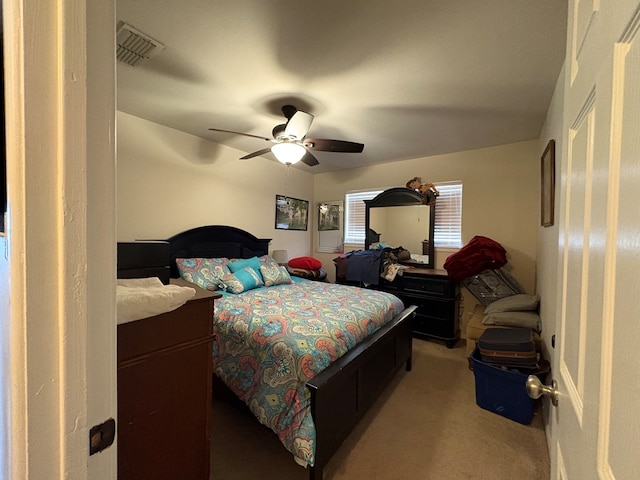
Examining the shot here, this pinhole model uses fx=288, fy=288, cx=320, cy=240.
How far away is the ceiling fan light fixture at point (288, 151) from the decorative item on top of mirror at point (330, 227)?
2.26 meters

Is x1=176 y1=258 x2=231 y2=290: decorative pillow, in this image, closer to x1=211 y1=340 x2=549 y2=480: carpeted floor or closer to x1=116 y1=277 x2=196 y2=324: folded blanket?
x1=211 y1=340 x2=549 y2=480: carpeted floor

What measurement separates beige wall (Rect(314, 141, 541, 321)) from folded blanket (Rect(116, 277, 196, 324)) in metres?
3.55

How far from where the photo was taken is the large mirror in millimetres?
3949

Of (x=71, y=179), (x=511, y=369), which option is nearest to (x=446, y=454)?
(x=511, y=369)

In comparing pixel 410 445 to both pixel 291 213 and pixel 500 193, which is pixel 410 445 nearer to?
pixel 500 193

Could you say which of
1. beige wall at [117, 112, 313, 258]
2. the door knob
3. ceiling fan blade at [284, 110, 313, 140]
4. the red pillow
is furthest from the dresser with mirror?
the door knob

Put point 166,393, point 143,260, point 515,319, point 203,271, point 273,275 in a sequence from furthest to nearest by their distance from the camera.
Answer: point 273,275 < point 203,271 < point 515,319 < point 143,260 < point 166,393

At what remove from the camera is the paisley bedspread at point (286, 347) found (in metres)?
1.51

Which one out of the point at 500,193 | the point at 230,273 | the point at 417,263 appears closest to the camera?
the point at 230,273

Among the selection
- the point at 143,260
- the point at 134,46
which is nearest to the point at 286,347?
the point at 143,260

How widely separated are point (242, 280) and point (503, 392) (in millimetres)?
2386

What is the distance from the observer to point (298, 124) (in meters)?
2.28

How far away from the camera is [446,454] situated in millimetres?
1767

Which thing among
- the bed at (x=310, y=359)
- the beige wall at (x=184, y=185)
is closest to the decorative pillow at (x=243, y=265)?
the bed at (x=310, y=359)
